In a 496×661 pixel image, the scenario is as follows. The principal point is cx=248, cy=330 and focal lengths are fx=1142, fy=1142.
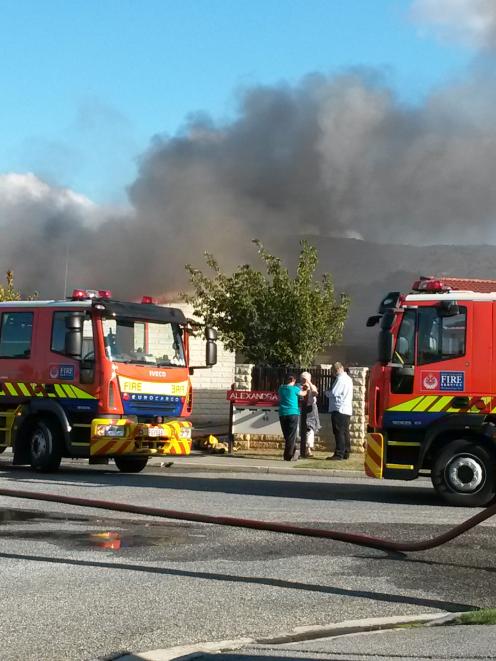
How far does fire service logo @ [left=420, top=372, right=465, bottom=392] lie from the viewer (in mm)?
13148

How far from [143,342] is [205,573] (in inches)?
341

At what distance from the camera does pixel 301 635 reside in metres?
6.27

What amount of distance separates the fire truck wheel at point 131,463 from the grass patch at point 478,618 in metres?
10.9

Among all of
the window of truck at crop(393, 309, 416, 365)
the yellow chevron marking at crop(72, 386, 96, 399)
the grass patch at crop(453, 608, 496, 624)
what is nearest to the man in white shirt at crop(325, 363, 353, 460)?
the yellow chevron marking at crop(72, 386, 96, 399)

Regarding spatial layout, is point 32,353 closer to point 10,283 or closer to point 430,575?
point 430,575

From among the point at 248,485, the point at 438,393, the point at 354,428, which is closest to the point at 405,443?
the point at 438,393

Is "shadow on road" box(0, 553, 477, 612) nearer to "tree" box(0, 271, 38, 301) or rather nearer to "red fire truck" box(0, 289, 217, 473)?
"red fire truck" box(0, 289, 217, 473)

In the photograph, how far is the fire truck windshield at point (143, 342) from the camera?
16203 millimetres

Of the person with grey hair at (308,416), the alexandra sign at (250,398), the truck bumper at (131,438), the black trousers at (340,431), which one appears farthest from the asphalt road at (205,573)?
the alexandra sign at (250,398)

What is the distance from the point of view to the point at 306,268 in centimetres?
2827

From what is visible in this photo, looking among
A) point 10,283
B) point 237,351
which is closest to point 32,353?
point 237,351

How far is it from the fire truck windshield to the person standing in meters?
3.04

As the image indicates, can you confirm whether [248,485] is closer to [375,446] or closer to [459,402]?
[375,446]

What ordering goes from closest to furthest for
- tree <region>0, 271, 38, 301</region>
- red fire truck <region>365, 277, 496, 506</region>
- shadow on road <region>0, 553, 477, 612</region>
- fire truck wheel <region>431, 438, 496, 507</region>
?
shadow on road <region>0, 553, 477, 612</region> → fire truck wheel <region>431, 438, 496, 507</region> → red fire truck <region>365, 277, 496, 506</region> → tree <region>0, 271, 38, 301</region>
